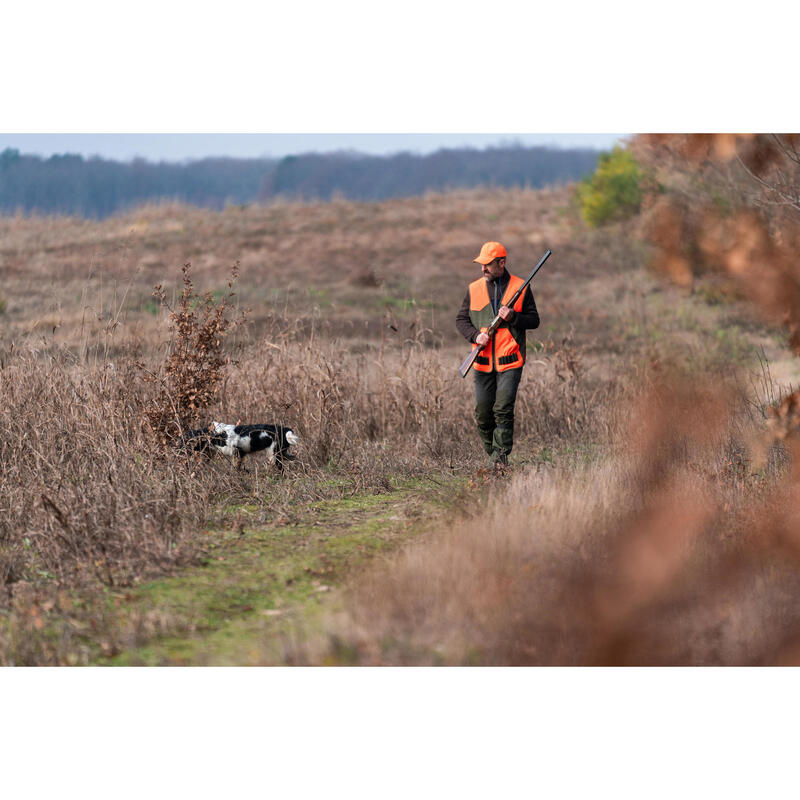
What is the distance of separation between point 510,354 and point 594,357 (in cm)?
1017

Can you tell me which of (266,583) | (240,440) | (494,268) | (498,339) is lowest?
(266,583)

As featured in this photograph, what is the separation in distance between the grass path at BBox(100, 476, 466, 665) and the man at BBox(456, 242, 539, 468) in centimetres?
80

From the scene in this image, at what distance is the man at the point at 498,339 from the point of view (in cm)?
791

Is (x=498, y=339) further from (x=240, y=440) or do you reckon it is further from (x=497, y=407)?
(x=240, y=440)

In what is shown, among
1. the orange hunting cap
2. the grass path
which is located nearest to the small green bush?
the orange hunting cap

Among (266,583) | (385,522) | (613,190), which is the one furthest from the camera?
(613,190)

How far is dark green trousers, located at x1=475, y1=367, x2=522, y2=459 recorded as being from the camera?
26.2ft

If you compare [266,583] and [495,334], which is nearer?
[266,583]

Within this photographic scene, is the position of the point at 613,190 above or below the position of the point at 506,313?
above

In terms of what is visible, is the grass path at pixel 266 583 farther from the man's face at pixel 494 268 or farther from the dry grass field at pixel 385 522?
the man's face at pixel 494 268

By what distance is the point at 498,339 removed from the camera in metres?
7.98

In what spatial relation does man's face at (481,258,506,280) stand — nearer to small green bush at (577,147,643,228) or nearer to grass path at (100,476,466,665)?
grass path at (100,476,466,665)

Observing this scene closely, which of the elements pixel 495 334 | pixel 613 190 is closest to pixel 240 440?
pixel 495 334

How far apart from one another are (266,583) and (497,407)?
304 centimetres
